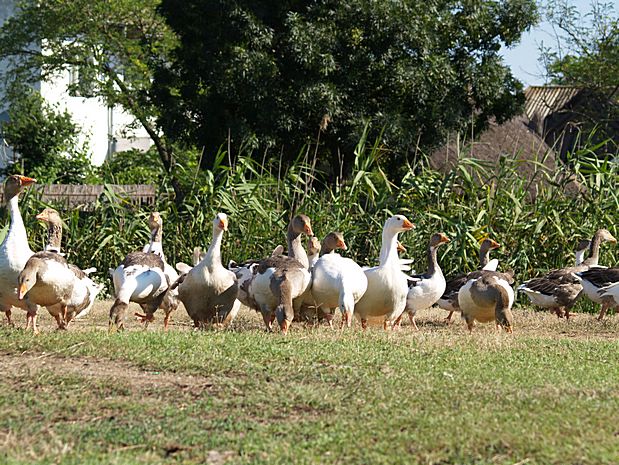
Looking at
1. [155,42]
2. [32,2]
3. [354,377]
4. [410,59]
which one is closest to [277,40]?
[410,59]

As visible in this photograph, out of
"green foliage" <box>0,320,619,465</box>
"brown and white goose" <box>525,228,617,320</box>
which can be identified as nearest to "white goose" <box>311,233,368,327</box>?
"green foliage" <box>0,320,619,465</box>

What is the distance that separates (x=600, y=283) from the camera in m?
13.0

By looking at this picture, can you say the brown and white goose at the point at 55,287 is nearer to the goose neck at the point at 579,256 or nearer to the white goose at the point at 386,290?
the white goose at the point at 386,290

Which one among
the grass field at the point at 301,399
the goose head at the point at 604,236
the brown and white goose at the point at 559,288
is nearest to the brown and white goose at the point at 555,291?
the brown and white goose at the point at 559,288

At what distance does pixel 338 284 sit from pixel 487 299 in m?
1.95

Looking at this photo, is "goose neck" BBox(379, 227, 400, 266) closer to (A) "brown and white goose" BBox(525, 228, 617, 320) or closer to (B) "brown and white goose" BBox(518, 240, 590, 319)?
(B) "brown and white goose" BBox(518, 240, 590, 319)

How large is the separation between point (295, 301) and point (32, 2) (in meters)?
22.7

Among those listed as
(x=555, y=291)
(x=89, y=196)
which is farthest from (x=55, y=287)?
(x=89, y=196)

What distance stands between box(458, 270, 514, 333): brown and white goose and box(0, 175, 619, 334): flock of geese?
0.04ft

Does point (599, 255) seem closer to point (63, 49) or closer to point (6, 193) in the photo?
point (6, 193)

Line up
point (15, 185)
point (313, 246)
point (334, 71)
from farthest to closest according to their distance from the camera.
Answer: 1. point (334, 71)
2. point (313, 246)
3. point (15, 185)

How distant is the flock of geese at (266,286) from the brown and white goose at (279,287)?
0.04 feet

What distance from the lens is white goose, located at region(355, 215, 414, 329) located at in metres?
11.5

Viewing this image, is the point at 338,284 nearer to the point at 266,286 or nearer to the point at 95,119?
the point at 266,286
